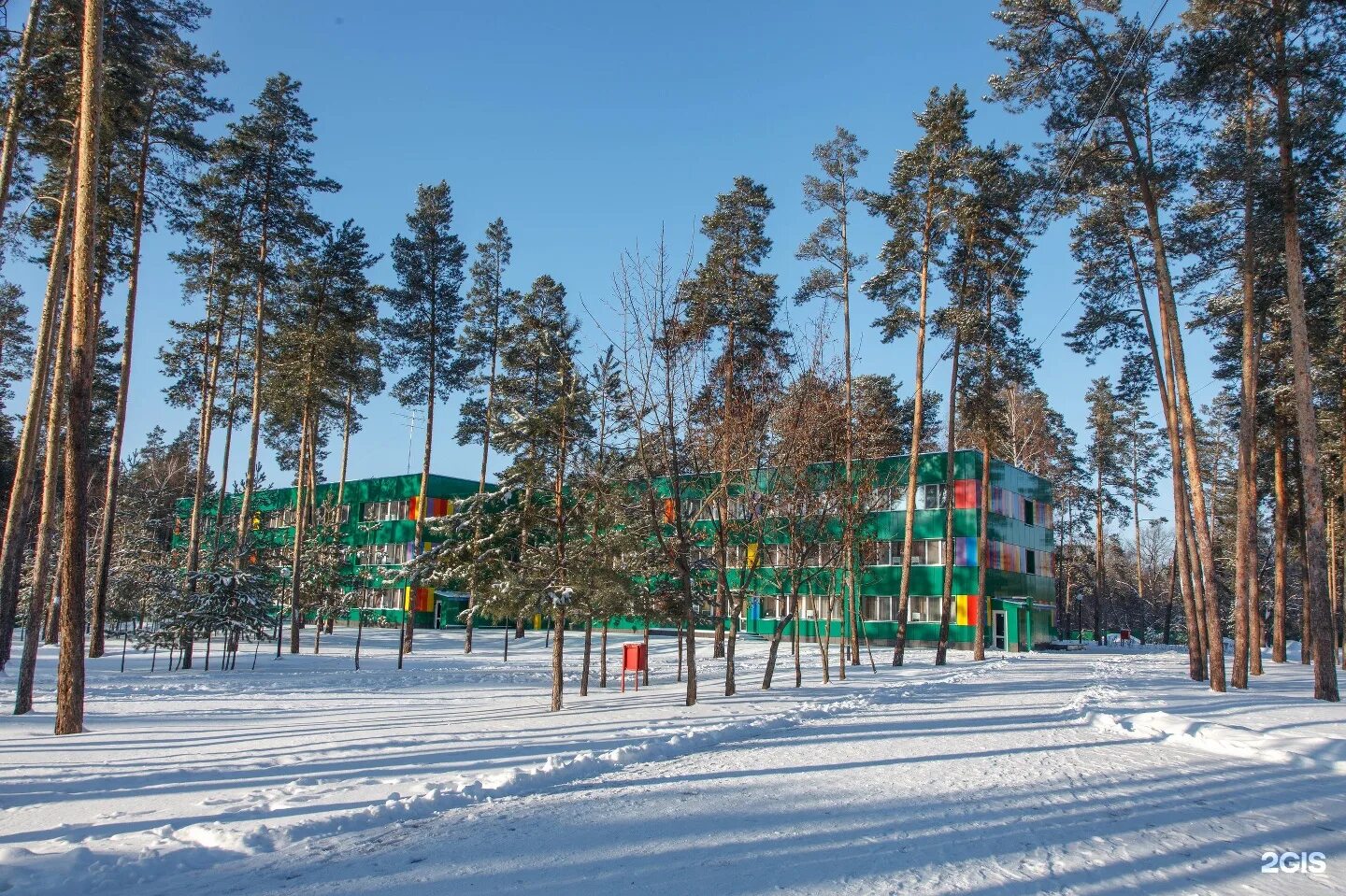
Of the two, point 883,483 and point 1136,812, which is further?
point 883,483

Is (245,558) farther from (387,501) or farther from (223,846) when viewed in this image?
(387,501)

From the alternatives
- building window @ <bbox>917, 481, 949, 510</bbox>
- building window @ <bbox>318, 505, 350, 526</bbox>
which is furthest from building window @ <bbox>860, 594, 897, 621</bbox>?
building window @ <bbox>318, 505, 350, 526</bbox>

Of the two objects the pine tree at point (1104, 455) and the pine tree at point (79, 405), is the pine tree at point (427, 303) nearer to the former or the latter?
the pine tree at point (79, 405)

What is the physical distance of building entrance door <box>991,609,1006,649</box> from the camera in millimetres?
40747

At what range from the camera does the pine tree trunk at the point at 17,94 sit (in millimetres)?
13258

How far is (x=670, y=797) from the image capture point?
7340 mm

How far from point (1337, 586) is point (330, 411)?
5568 cm

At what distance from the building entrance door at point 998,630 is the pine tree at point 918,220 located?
17078 millimetres

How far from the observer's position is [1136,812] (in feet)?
22.9

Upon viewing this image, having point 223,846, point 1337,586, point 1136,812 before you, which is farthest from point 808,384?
point 1337,586

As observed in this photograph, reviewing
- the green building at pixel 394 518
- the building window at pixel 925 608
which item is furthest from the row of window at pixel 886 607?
the green building at pixel 394 518

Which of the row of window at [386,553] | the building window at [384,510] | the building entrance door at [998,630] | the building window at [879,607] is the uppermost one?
Result: the building window at [384,510]

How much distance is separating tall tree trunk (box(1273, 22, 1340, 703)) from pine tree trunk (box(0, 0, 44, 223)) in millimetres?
23100

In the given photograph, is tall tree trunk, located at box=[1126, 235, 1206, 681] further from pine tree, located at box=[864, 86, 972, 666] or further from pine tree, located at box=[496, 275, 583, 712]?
pine tree, located at box=[496, 275, 583, 712]
